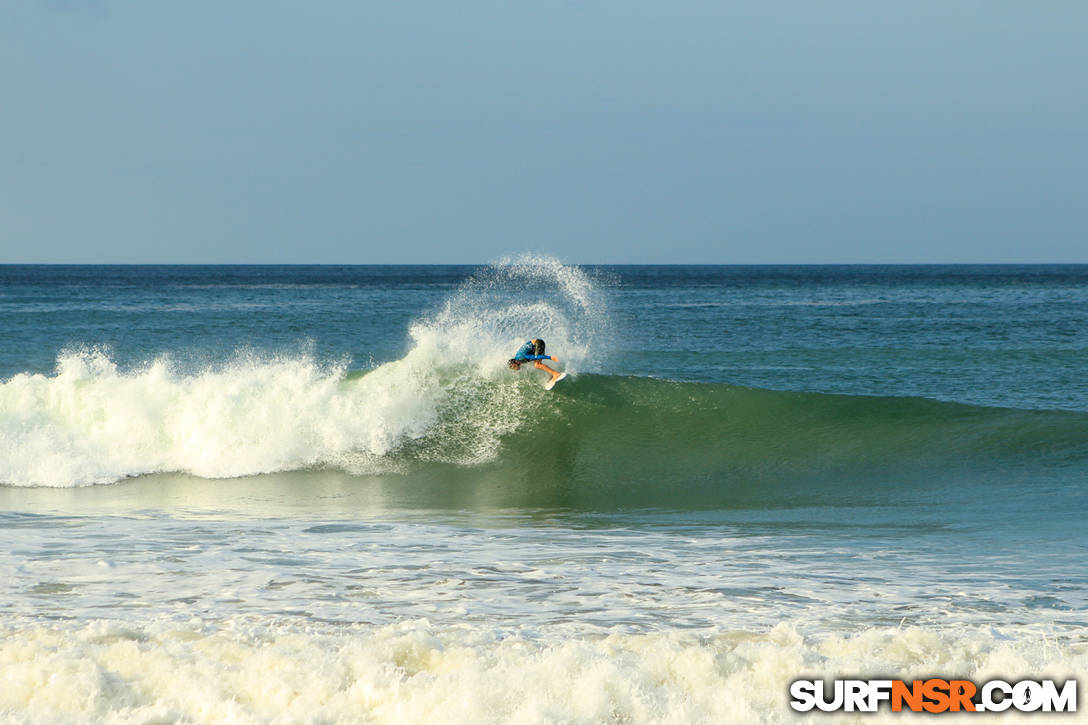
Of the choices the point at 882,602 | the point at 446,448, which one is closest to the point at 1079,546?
the point at 882,602

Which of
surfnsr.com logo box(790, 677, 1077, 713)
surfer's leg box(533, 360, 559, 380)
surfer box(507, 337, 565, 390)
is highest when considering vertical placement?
surfer box(507, 337, 565, 390)

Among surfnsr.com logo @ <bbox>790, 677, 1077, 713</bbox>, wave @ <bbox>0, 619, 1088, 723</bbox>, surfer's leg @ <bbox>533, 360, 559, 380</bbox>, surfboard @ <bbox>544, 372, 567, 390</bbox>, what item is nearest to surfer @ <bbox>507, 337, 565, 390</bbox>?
surfer's leg @ <bbox>533, 360, 559, 380</bbox>

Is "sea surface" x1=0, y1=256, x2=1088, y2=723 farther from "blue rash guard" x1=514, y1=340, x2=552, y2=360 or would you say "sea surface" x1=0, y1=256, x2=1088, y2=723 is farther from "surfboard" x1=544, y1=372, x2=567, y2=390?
"blue rash guard" x1=514, y1=340, x2=552, y2=360

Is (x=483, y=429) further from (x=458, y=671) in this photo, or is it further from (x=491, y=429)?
(x=458, y=671)

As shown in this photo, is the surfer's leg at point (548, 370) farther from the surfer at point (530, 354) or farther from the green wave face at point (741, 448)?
the green wave face at point (741, 448)

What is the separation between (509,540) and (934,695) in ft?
14.9

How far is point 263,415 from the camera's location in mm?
14078

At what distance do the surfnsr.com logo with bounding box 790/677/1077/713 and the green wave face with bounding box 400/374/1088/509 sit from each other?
617 centimetres

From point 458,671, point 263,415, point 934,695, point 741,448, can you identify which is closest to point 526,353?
point 741,448

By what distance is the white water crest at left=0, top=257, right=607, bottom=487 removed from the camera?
13.2m

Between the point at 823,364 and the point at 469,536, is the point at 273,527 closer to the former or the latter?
the point at 469,536

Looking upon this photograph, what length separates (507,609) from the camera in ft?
20.8

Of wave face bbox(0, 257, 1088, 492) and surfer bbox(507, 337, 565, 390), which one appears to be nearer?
wave face bbox(0, 257, 1088, 492)

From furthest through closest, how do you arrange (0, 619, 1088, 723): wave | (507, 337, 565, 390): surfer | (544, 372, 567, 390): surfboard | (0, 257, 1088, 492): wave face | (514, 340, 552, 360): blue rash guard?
1. (544, 372, 567, 390): surfboard
2. (514, 340, 552, 360): blue rash guard
3. (507, 337, 565, 390): surfer
4. (0, 257, 1088, 492): wave face
5. (0, 619, 1088, 723): wave
